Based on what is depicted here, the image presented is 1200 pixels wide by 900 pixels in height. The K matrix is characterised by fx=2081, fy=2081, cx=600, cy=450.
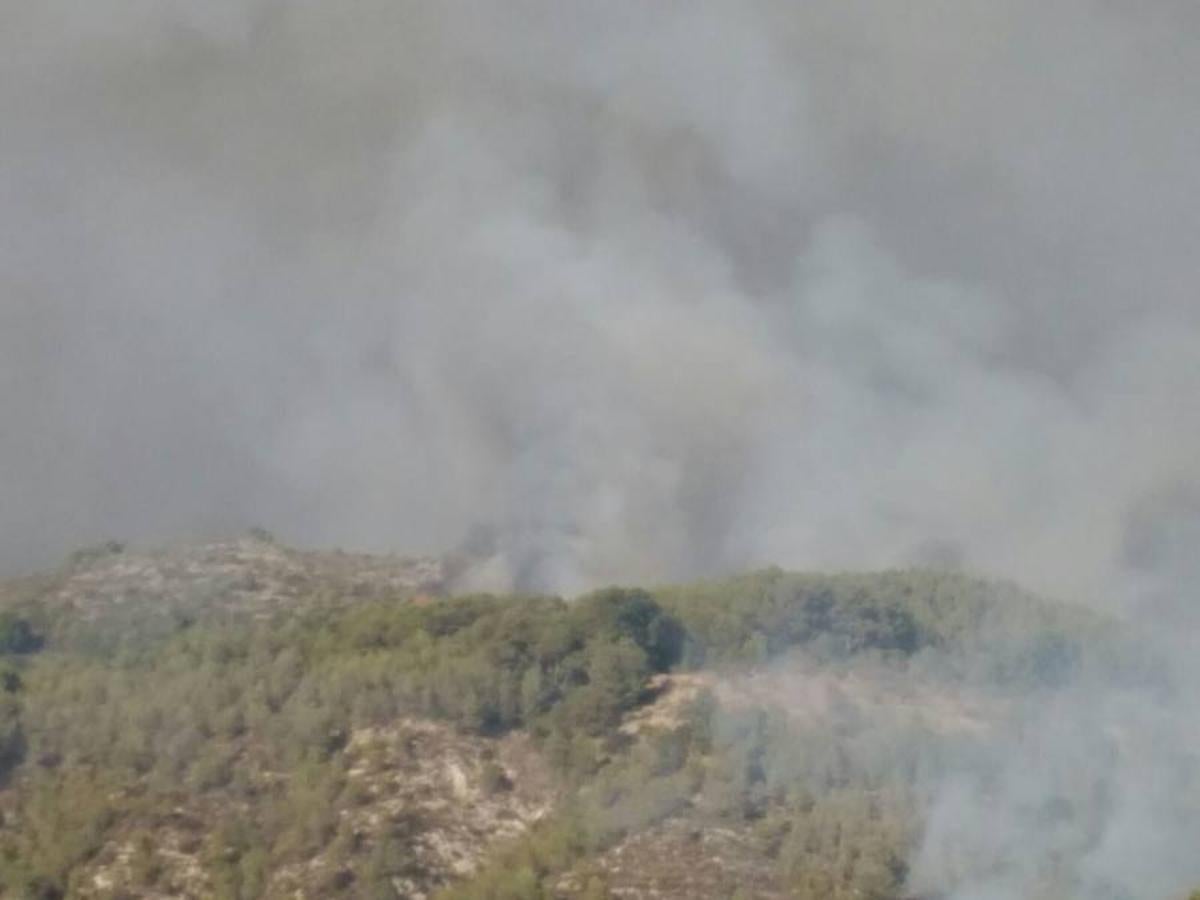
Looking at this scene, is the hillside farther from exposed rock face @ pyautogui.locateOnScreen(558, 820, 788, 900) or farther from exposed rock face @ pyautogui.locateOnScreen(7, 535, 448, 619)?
exposed rock face @ pyautogui.locateOnScreen(7, 535, 448, 619)

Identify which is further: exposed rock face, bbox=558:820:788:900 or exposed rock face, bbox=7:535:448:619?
exposed rock face, bbox=7:535:448:619

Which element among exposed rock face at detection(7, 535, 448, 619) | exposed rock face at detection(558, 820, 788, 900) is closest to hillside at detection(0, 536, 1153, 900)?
exposed rock face at detection(558, 820, 788, 900)

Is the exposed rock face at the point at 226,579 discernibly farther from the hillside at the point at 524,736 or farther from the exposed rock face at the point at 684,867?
the exposed rock face at the point at 684,867

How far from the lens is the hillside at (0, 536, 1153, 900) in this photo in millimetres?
86500

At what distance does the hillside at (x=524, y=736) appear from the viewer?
86500 mm

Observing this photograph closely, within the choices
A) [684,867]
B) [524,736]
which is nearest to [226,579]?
[524,736]

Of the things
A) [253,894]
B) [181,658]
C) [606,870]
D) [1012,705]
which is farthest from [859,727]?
[181,658]

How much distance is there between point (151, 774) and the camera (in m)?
96.7

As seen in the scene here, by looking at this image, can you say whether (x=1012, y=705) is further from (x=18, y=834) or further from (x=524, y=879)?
(x=18, y=834)

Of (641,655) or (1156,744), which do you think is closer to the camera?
(1156,744)

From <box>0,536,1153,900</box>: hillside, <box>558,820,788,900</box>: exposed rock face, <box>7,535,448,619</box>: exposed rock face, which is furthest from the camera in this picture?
<box>7,535,448,619</box>: exposed rock face

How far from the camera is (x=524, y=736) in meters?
98.1

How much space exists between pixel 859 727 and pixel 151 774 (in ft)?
108

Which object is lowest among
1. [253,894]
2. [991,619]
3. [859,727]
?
[253,894]
